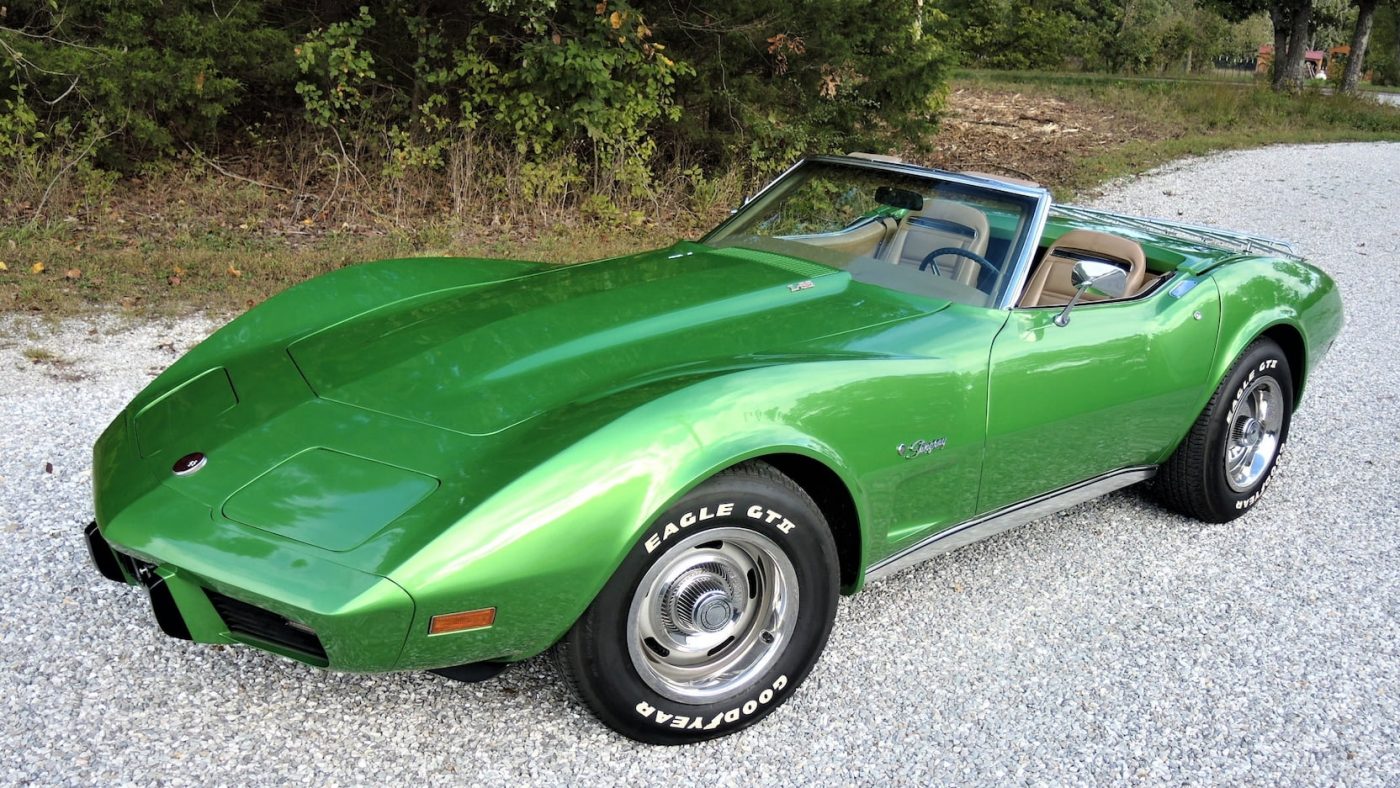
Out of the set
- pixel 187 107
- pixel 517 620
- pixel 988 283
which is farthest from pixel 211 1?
pixel 517 620

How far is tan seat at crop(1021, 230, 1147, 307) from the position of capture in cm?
425

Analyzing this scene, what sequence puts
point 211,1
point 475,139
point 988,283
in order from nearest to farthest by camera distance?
1. point 988,283
2. point 211,1
3. point 475,139

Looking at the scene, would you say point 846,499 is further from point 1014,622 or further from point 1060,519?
point 1060,519

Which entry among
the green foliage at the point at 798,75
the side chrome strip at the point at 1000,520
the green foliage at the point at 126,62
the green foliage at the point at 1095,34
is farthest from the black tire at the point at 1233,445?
the green foliage at the point at 1095,34

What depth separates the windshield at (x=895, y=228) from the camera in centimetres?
380

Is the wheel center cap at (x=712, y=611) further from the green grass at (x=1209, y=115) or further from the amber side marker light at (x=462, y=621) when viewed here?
the green grass at (x=1209, y=115)

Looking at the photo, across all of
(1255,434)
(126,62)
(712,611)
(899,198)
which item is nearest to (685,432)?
(712,611)

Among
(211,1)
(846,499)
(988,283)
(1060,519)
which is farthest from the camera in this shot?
(211,1)

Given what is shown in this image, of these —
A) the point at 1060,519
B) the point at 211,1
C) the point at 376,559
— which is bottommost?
the point at 1060,519

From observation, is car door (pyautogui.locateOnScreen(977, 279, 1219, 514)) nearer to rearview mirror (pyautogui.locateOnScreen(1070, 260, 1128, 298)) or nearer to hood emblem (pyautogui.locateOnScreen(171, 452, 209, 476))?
rearview mirror (pyautogui.locateOnScreen(1070, 260, 1128, 298))

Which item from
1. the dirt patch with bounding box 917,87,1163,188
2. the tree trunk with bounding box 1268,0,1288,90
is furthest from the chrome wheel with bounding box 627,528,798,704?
the tree trunk with bounding box 1268,0,1288,90

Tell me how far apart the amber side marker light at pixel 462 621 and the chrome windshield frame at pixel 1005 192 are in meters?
1.98

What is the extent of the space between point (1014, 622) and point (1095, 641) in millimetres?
249

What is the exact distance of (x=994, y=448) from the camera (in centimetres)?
344
